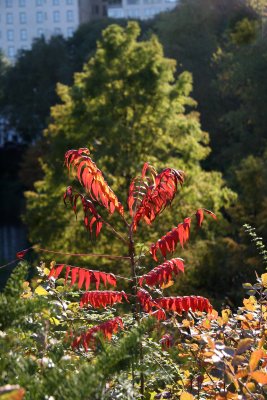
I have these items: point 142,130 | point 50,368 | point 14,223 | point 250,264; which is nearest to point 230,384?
point 50,368

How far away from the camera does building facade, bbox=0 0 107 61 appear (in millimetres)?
98312

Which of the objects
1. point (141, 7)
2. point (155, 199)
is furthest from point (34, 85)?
point (141, 7)

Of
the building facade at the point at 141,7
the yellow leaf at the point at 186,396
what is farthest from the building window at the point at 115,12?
the yellow leaf at the point at 186,396

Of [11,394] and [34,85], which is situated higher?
[34,85]

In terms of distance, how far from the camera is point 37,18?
10100 centimetres

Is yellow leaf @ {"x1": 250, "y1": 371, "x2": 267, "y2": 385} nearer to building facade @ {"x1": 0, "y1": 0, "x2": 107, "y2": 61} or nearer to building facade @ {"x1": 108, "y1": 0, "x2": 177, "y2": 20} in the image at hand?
building facade @ {"x1": 0, "y1": 0, "x2": 107, "y2": 61}

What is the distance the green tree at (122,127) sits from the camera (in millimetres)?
19438

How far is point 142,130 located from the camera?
19.9 m

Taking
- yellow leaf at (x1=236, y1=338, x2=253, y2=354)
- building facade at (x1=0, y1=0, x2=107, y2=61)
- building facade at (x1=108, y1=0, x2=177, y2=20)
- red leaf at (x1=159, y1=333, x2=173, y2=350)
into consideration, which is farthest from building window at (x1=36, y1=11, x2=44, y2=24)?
yellow leaf at (x1=236, y1=338, x2=253, y2=354)

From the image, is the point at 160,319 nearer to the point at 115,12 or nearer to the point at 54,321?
the point at 54,321

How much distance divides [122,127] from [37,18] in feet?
277

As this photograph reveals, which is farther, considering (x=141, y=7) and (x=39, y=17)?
(x=141, y=7)

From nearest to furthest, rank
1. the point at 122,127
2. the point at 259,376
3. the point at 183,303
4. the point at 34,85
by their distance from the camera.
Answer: the point at 259,376
the point at 183,303
the point at 122,127
the point at 34,85

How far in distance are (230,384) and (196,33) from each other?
3449cm
